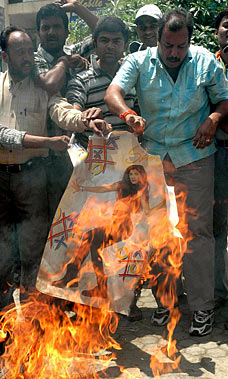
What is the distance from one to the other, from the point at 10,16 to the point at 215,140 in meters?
11.0

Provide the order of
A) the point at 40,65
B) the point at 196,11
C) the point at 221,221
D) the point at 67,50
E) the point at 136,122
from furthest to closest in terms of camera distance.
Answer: the point at 196,11 < the point at 67,50 < the point at 221,221 < the point at 40,65 < the point at 136,122

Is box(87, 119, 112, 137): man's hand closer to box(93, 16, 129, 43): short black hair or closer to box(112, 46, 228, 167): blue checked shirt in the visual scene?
box(112, 46, 228, 167): blue checked shirt

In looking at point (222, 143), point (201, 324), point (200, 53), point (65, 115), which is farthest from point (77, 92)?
point (201, 324)

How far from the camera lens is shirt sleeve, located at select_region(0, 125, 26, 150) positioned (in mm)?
3510

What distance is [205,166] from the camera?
3.83 metres

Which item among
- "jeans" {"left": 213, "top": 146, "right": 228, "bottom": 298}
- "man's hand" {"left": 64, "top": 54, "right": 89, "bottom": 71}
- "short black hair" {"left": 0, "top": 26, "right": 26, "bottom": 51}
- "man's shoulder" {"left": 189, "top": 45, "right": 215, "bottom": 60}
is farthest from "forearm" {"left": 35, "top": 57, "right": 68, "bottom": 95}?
"jeans" {"left": 213, "top": 146, "right": 228, "bottom": 298}

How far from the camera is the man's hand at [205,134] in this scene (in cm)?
357

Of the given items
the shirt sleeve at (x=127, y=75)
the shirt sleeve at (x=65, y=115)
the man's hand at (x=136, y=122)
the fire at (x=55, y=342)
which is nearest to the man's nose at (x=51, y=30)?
the shirt sleeve at (x=65, y=115)

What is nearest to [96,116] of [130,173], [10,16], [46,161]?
[130,173]

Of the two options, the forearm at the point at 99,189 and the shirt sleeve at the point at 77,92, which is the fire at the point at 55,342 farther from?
the shirt sleeve at the point at 77,92

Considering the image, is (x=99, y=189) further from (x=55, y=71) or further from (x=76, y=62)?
(x=76, y=62)

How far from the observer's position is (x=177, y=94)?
3691 millimetres

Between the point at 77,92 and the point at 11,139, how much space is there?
70 centimetres

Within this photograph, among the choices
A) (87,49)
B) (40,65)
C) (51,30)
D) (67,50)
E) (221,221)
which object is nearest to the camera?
(40,65)
